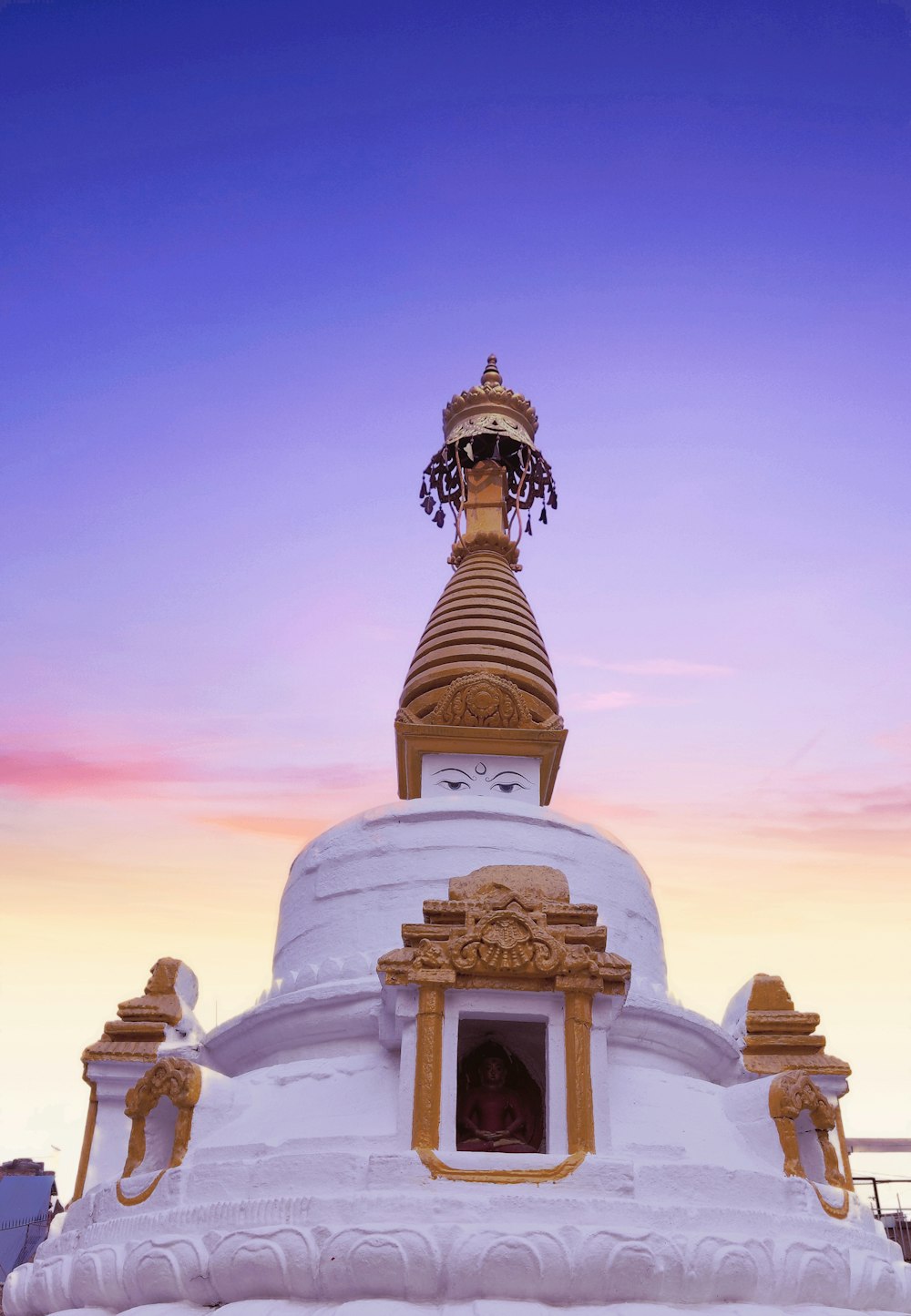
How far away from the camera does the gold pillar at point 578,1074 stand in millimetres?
7527

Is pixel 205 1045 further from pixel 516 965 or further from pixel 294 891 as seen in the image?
pixel 516 965

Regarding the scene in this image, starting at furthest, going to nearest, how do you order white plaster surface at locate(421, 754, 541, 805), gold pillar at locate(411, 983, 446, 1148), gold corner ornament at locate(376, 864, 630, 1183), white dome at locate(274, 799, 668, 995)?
white plaster surface at locate(421, 754, 541, 805), white dome at locate(274, 799, 668, 995), gold corner ornament at locate(376, 864, 630, 1183), gold pillar at locate(411, 983, 446, 1148)

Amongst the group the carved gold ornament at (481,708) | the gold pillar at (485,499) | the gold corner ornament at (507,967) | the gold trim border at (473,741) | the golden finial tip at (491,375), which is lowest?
the gold corner ornament at (507,967)

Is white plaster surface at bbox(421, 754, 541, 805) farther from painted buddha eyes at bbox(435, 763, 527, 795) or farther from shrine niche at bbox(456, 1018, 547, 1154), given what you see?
shrine niche at bbox(456, 1018, 547, 1154)

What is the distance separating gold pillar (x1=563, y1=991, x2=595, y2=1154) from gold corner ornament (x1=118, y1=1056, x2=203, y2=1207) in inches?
114

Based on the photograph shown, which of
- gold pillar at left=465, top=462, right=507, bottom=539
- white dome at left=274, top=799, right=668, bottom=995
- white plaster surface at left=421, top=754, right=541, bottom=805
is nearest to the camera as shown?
white dome at left=274, top=799, right=668, bottom=995

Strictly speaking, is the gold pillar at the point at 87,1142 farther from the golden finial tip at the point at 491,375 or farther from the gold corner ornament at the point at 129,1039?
the golden finial tip at the point at 491,375

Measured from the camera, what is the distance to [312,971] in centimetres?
966

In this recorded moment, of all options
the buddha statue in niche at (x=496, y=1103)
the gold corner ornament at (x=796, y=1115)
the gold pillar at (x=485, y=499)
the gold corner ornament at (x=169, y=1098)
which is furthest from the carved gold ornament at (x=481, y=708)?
the gold corner ornament at (x=169, y=1098)

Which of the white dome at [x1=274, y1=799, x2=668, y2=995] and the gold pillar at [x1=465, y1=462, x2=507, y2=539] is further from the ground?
the gold pillar at [x1=465, y1=462, x2=507, y2=539]

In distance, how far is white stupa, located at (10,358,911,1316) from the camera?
22.4 feet

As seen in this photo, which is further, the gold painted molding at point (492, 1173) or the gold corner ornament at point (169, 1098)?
the gold corner ornament at point (169, 1098)

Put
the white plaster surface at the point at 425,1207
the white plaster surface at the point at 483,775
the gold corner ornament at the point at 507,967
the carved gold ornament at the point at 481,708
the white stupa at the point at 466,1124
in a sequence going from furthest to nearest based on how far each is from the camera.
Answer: the carved gold ornament at the point at 481,708 < the white plaster surface at the point at 483,775 < the gold corner ornament at the point at 507,967 < the white stupa at the point at 466,1124 < the white plaster surface at the point at 425,1207

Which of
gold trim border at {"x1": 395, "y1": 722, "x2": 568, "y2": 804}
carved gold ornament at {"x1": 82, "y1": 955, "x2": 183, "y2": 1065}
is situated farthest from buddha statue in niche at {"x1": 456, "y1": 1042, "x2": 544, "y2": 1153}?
gold trim border at {"x1": 395, "y1": 722, "x2": 568, "y2": 804}
